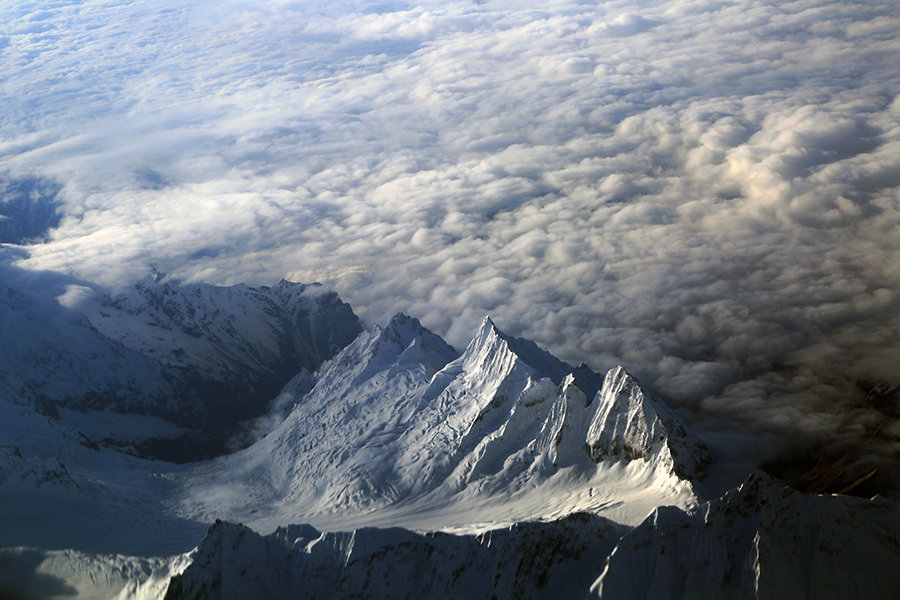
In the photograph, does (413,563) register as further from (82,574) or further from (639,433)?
(639,433)

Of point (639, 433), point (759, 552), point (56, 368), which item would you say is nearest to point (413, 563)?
point (759, 552)

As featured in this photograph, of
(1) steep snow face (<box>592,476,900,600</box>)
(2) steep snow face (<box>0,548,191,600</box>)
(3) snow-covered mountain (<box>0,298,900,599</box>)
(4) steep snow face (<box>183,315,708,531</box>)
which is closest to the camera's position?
(1) steep snow face (<box>592,476,900,600</box>)

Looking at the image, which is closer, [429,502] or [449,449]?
[429,502]

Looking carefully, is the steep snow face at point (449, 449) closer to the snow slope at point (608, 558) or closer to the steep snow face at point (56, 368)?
the snow slope at point (608, 558)

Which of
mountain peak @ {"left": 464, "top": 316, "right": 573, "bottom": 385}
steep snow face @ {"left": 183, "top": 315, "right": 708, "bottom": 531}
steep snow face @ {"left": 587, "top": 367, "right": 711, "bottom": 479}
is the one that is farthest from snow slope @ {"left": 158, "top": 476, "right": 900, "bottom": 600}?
mountain peak @ {"left": 464, "top": 316, "right": 573, "bottom": 385}

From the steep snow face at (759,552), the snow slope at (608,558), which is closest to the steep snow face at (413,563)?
the snow slope at (608,558)

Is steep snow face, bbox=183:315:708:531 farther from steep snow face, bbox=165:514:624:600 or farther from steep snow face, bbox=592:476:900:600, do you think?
steep snow face, bbox=165:514:624:600
